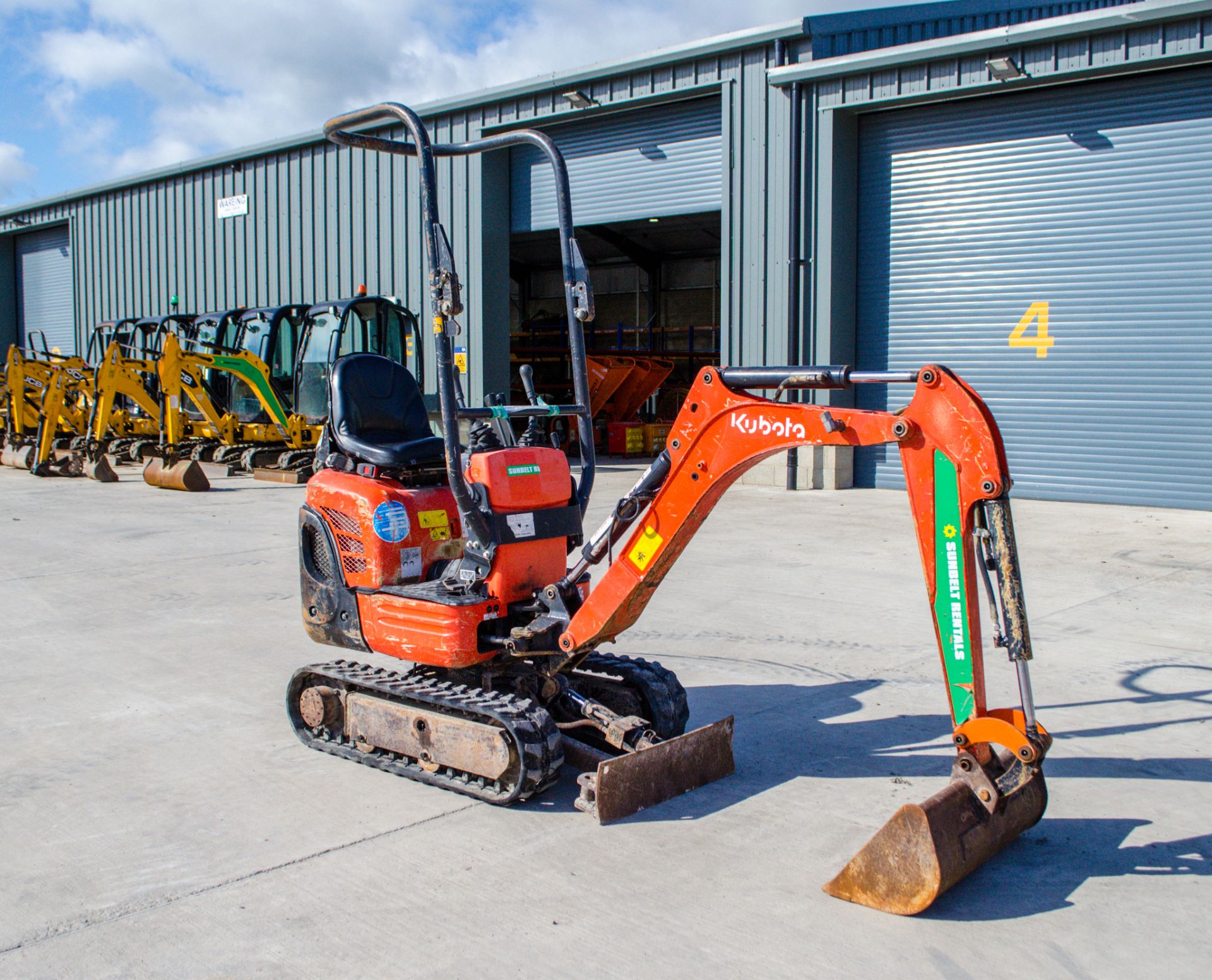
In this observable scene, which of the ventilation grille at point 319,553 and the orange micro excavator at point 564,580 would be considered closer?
the orange micro excavator at point 564,580

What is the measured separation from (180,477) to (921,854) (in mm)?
14119

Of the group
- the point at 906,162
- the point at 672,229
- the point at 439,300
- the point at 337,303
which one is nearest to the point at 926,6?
the point at 906,162

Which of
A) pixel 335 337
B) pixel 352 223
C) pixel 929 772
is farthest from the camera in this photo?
pixel 352 223

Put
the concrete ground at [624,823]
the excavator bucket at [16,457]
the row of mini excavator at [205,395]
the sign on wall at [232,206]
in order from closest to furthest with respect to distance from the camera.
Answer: the concrete ground at [624,823], the row of mini excavator at [205,395], the excavator bucket at [16,457], the sign on wall at [232,206]

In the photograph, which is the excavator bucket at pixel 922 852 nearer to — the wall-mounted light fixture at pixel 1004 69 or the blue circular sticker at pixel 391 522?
the blue circular sticker at pixel 391 522

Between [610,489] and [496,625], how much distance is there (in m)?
11.3

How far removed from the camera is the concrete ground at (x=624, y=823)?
10.7ft

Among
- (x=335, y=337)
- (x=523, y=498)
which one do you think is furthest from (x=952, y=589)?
(x=335, y=337)

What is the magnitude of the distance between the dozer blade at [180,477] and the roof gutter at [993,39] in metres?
9.74

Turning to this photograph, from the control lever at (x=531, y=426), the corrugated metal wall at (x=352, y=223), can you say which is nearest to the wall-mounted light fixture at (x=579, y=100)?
the corrugated metal wall at (x=352, y=223)

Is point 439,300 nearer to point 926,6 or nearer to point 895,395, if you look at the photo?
point 895,395

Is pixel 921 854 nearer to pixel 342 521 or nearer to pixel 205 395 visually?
pixel 342 521

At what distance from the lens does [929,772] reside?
4.66 metres

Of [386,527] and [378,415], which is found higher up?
[378,415]
